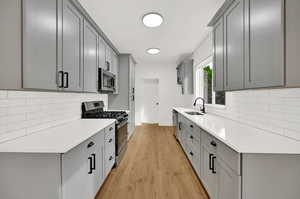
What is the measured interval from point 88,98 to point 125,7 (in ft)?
5.92

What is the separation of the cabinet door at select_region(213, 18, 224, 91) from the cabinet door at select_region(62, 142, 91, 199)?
1783 millimetres

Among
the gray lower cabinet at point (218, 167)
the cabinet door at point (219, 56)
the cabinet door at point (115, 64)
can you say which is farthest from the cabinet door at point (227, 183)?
the cabinet door at point (115, 64)

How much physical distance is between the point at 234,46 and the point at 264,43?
1.60ft

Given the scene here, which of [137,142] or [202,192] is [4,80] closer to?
[202,192]

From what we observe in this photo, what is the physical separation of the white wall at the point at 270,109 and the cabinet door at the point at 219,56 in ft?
1.23

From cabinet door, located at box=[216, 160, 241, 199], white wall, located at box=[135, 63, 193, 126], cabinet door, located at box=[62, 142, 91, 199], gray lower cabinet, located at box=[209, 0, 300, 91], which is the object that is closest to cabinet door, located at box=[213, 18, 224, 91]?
gray lower cabinet, located at box=[209, 0, 300, 91]

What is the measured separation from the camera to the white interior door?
24.4 feet

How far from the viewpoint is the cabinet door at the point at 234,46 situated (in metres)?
1.61

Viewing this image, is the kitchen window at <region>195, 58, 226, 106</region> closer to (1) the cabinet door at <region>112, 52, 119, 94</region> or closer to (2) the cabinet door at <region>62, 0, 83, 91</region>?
(1) the cabinet door at <region>112, 52, 119, 94</region>

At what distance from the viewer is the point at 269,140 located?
4.57 feet

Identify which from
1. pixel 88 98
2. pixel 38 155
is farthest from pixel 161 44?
pixel 38 155

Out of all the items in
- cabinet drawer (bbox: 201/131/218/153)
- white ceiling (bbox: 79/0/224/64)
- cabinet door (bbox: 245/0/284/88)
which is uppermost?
white ceiling (bbox: 79/0/224/64)

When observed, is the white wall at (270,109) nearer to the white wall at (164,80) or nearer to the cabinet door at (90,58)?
the cabinet door at (90,58)

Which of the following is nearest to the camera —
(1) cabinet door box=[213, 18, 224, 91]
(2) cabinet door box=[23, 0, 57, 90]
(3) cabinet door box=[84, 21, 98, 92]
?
(2) cabinet door box=[23, 0, 57, 90]
